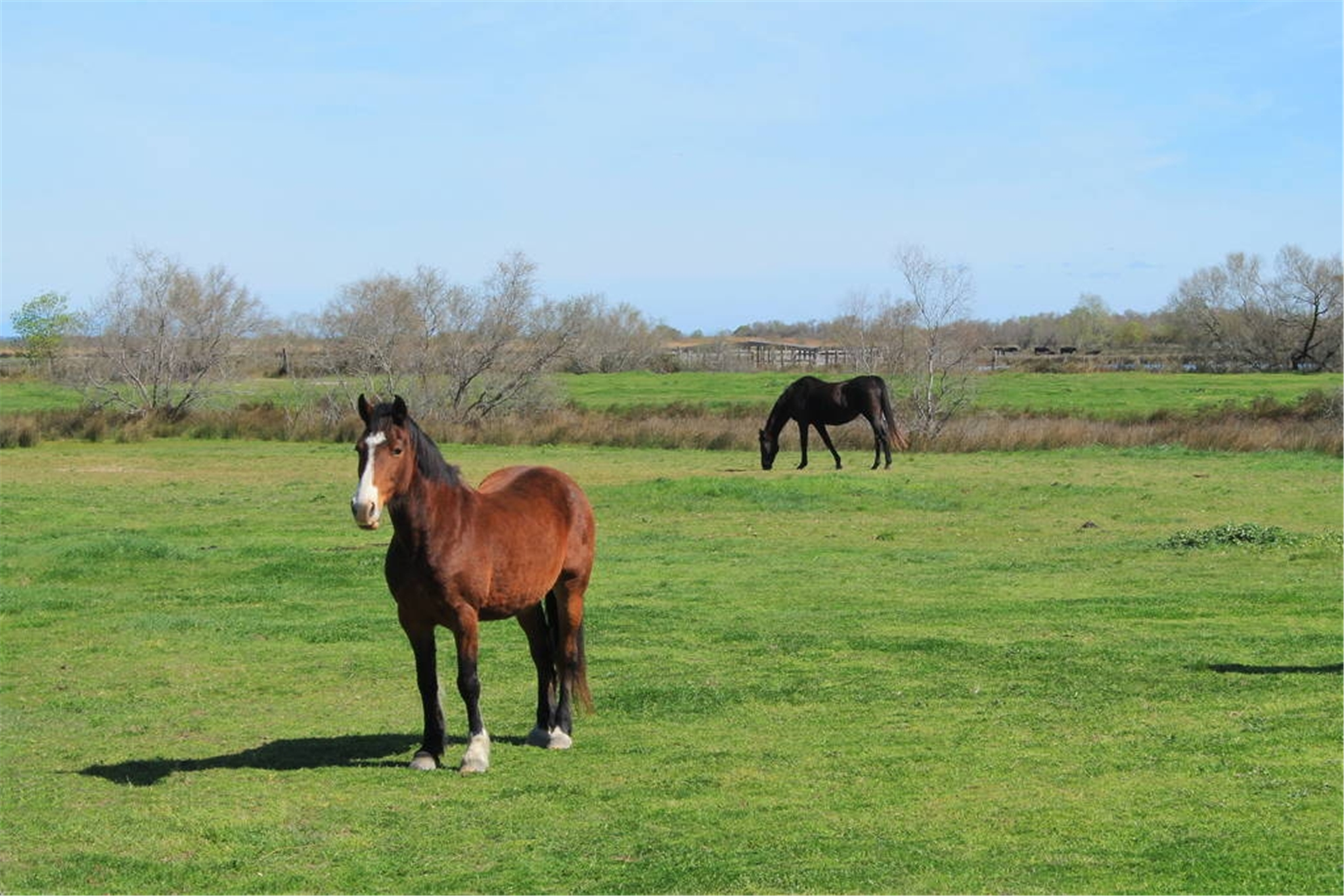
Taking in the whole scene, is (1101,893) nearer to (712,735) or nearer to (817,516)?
(712,735)

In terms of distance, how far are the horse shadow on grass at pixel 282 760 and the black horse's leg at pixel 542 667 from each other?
2.51ft

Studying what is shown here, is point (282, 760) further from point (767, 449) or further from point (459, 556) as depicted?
point (767, 449)

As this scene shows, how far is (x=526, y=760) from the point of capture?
333 inches

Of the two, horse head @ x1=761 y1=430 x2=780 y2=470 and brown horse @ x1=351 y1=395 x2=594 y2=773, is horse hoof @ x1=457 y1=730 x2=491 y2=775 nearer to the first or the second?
brown horse @ x1=351 y1=395 x2=594 y2=773

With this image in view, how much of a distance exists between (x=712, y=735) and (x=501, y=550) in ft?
5.93

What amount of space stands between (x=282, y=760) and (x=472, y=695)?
1203mm

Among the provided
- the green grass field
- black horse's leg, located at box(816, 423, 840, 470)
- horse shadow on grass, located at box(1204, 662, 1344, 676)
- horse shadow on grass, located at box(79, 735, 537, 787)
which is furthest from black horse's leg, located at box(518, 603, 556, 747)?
the green grass field

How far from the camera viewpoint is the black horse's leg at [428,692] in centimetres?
823

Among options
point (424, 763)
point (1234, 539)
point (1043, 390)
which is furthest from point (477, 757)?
point (1043, 390)

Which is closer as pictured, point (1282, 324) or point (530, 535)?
point (530, 535)

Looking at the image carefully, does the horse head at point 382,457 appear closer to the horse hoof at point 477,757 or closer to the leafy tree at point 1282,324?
the horse hoof at point 477,757

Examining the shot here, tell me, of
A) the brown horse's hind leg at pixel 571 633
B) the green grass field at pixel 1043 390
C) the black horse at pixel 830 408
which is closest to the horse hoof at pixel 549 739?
the brown horse's hind leg at pixel 571 633

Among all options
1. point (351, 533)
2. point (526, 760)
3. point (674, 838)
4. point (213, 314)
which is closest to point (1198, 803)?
point (674, 838)

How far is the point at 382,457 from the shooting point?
7738 mm
